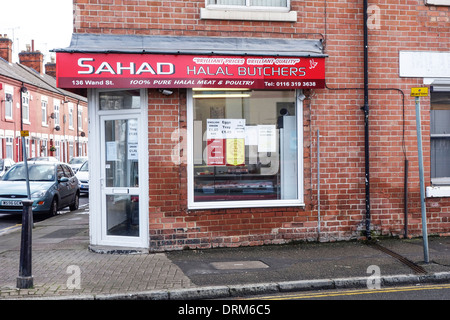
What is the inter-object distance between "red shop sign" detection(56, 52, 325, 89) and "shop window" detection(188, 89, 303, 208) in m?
0.42

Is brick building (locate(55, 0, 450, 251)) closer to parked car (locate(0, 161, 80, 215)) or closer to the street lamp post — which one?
the street lamp post

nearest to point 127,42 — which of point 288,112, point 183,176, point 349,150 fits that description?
point 183,176

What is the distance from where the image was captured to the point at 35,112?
3956cm

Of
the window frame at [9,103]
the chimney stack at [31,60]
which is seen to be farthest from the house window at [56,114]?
the window frame at [9,103]

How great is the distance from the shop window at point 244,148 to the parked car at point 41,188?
7.10 meters

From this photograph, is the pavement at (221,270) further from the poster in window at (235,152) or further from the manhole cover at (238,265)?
the poster in window at (235,152)

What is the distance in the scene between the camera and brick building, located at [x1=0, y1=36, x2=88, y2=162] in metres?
35.0

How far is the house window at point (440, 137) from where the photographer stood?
32.7 feet

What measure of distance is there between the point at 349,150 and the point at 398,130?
1037 mm

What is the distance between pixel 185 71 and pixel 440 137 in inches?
208

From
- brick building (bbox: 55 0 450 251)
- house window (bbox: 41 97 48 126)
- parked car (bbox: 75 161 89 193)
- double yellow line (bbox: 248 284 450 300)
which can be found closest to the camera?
double yellow line (bbox: 248 284 450 300)

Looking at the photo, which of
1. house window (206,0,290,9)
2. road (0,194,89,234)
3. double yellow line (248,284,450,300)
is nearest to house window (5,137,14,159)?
road (0,194,89,234)
